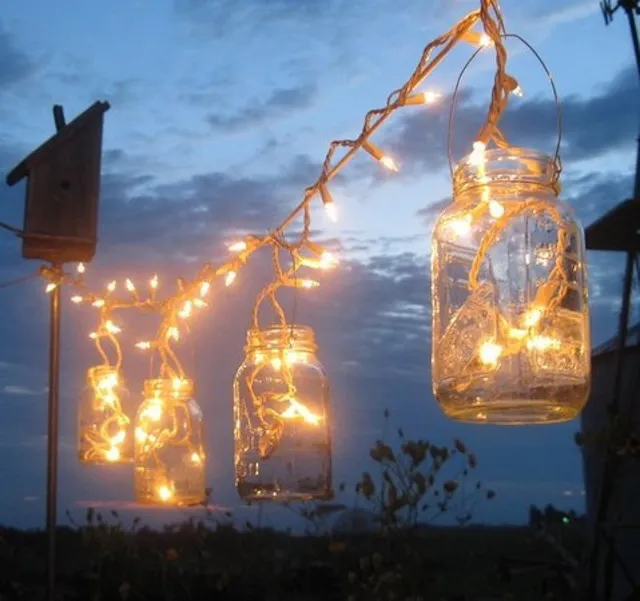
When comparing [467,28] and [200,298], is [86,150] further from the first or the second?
[467,28]

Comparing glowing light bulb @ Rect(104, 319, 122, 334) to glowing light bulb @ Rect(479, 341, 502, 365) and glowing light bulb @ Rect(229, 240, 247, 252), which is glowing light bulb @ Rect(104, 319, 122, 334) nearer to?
glowing light bulb @ Rect(229, 240, 247, 252)

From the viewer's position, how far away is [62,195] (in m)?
2.22

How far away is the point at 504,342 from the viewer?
118cm

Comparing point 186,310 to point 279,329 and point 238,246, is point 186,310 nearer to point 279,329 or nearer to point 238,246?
point 238,246

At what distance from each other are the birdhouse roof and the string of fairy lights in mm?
233

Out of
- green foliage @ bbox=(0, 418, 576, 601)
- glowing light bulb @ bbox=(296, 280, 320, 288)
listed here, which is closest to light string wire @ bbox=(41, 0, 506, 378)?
glowing light bulb @ bbox=(296, 280, 320, 288)

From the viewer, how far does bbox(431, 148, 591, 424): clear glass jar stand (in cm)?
117

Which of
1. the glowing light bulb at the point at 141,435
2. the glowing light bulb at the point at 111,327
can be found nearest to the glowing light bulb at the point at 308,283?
the glowing light bulb at the point at 141,435

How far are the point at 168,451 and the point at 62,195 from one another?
0.62m

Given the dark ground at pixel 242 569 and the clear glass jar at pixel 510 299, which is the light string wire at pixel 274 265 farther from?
the dark ground at pixel 242 569

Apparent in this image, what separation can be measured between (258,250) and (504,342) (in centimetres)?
106

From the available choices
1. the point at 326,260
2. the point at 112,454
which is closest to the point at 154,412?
the point at 112,454

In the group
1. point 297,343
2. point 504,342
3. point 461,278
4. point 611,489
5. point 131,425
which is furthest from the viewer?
point 611,489

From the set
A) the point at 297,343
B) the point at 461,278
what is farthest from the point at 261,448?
the point at 461,278
